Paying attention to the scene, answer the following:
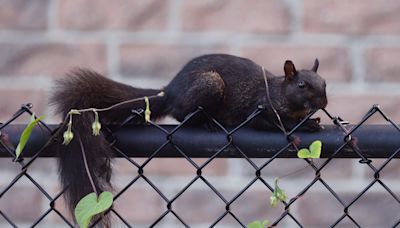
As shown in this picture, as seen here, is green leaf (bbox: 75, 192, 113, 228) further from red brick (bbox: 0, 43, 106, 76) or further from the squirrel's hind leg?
red brick (bbox: 0, 43, 106, 76)

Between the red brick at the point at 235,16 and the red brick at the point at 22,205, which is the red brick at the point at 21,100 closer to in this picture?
the red brick at the point at 22,205

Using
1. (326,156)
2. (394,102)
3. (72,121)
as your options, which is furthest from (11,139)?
(394,102)

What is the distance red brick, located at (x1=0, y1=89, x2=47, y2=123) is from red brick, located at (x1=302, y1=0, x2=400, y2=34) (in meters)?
0.85

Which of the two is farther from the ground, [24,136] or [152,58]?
[24,136]

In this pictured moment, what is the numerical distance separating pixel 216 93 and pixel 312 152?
2.22 feet

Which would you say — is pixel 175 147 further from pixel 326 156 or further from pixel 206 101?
pixel 206 101

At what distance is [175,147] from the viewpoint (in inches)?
60.2

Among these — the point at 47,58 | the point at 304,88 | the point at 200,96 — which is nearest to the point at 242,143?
the point at 200,96

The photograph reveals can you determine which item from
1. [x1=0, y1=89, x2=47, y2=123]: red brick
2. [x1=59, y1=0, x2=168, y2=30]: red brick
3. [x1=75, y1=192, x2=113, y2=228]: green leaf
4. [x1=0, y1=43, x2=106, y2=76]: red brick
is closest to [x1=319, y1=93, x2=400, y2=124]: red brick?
[x1=59, y1=0, x2=168, y2=30]: red brick

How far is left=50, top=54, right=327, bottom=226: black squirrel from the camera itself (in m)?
1.82

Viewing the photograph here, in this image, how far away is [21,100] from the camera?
2766 mm

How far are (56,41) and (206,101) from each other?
0.81m

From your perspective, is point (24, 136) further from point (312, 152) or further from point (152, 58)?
point (152, 58)

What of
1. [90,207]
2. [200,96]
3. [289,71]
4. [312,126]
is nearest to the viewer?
[90,207]
